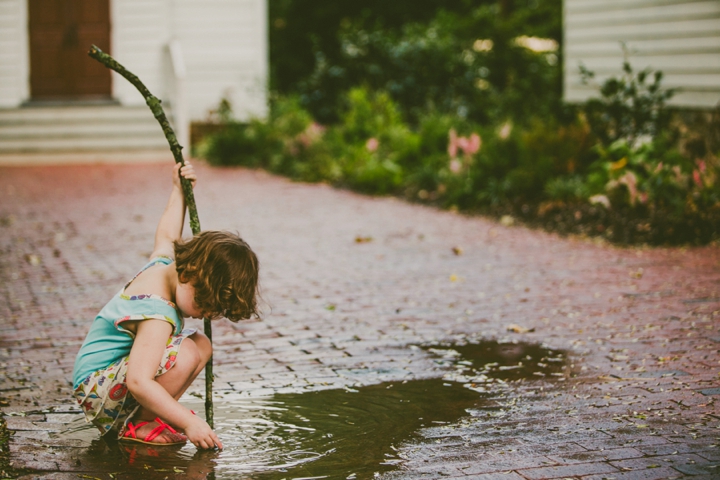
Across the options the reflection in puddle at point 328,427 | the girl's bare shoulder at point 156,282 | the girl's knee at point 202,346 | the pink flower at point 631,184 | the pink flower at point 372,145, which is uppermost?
the pink flower at point 372,145

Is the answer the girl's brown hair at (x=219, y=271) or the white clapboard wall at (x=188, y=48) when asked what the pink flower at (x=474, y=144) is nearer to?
the white clapboard wall at (x=188, y=48)

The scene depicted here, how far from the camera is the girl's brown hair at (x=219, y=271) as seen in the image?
3197 millimetres

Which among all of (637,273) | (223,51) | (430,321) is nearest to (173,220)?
(430,321)

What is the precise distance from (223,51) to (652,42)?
895 centimetres

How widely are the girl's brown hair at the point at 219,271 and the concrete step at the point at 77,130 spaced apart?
14.5 meters

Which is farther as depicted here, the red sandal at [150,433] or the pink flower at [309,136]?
the pink flower at [309,136]

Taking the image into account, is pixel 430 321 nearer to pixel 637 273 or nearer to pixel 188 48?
pixel 637 273

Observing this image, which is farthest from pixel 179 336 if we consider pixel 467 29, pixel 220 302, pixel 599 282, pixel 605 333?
pixel 467 29

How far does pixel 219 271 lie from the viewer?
10.5 feet

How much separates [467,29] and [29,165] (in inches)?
508

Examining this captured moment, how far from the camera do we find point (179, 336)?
136 inches

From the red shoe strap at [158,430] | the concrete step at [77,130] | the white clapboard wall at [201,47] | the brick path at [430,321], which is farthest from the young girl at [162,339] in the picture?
the white clapboard wall at [201,47]

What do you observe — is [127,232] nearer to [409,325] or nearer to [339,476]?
[409,325]

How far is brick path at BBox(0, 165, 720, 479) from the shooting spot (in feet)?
11.1
